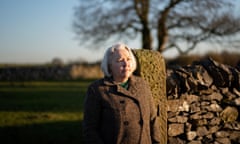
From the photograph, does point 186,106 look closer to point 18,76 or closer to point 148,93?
point 148,93

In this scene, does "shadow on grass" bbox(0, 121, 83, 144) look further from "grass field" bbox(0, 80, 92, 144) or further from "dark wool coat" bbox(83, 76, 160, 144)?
"dark wool coat" bbox(83, 76, 160, 144)

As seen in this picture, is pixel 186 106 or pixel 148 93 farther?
pixel 186 106

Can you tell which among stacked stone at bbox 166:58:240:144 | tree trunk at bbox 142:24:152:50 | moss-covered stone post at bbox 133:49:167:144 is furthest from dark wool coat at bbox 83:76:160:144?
tree trunk at bbox 142:24:152:50

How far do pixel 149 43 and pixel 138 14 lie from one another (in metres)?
1.67

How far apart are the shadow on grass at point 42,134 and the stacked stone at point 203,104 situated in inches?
89.8

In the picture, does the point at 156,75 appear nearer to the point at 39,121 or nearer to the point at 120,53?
the point at 120,53

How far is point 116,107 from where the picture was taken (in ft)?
9.11

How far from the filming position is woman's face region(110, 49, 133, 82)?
282 centimetres

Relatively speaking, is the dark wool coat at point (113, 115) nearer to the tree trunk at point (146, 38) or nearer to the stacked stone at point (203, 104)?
the stacked stone at point (203, 104)

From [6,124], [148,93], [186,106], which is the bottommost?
[6,124]

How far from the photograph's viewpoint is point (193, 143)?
463cm

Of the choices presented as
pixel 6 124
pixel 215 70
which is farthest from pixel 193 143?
pixel 6 124

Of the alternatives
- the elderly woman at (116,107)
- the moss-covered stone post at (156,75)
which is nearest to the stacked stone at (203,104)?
the moss-covered stone post at (156,75)

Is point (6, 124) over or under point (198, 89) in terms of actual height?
under
